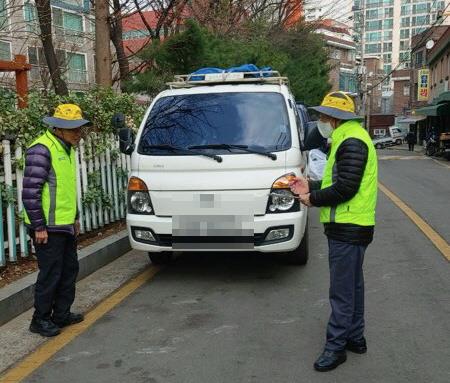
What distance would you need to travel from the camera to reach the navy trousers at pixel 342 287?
3518 mm

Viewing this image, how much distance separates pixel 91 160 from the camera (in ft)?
22.4

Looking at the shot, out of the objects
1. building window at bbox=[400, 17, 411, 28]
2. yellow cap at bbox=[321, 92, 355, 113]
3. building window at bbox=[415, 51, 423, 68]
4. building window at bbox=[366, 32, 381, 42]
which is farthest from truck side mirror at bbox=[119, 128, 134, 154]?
building window at bbox=[366, 32, 381, 42]

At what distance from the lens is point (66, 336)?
13.8ft

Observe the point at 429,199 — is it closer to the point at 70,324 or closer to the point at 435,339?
the point at 435,339

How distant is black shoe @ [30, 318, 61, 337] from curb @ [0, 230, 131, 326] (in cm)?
35

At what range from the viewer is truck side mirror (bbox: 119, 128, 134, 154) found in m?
5.62

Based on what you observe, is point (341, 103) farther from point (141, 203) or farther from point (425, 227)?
point (425, 227)

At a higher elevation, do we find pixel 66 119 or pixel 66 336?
pixel 66 119

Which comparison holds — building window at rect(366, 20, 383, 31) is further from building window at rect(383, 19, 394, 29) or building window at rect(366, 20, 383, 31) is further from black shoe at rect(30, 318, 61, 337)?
black shoe at rect(30, 318, 61, 337)

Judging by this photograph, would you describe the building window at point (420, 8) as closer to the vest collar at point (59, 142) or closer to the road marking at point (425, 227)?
the road marking at point (425, 227)

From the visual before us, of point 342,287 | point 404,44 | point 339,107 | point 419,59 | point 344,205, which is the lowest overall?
point 342,287

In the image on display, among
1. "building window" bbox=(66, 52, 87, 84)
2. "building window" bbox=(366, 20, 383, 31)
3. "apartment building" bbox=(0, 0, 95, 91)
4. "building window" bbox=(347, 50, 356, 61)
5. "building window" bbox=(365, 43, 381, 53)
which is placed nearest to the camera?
"apartment building" bbox=(0, 0, 95, 91)

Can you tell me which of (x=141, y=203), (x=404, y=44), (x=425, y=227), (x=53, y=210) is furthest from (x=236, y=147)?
(x=404, y=44)

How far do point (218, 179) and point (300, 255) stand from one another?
1.46 meters
